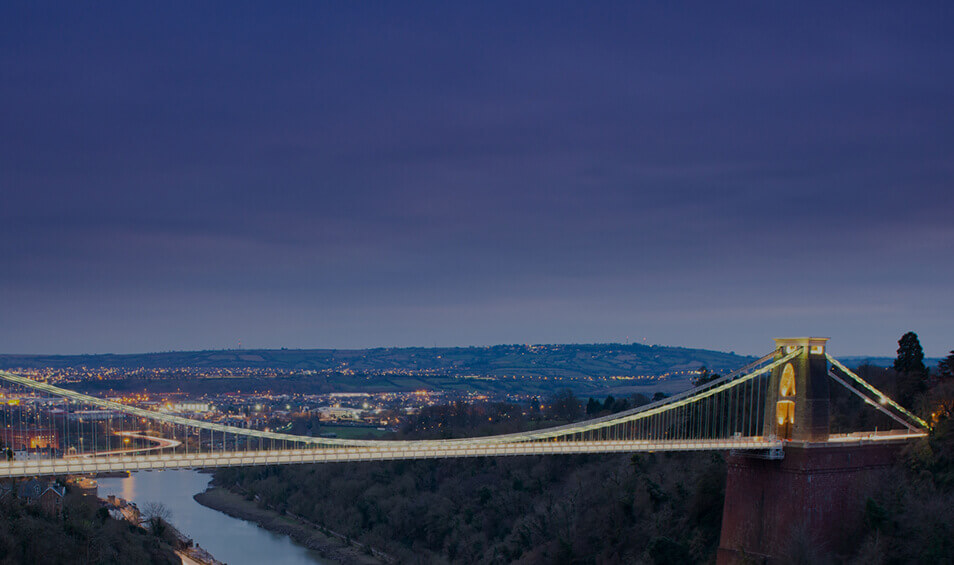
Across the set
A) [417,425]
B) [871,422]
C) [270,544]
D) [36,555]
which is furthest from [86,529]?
[417,425]

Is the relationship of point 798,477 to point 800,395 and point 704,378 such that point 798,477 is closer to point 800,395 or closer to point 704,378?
point 800,395

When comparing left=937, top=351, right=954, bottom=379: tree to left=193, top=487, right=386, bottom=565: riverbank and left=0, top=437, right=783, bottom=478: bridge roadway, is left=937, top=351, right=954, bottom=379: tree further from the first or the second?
left=193, top=487, right=386, bottom=565: riverbank

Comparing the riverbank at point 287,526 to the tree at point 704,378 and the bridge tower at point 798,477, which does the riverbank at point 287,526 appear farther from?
the bridge tower at point 798,477

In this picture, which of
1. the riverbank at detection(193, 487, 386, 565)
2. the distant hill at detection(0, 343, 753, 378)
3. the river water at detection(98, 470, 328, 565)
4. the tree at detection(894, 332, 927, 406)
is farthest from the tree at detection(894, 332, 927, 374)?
the distant hill at detection(0, 343, 753, 378)

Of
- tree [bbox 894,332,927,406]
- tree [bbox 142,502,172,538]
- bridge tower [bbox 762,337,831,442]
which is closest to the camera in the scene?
bridge tower [bbox 762,337,831,442]

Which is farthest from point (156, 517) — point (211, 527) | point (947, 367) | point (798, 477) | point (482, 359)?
point (482, 359)

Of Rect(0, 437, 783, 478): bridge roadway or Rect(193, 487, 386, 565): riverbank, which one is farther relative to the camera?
Rect(193, 487, 386, 565): riverbank

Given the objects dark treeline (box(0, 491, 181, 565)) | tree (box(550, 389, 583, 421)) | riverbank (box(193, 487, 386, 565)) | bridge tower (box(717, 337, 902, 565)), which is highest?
bridge tower (box(717, 337, 902, 565))
